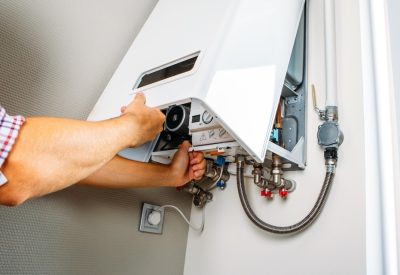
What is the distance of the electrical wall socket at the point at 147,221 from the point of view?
3.93ft

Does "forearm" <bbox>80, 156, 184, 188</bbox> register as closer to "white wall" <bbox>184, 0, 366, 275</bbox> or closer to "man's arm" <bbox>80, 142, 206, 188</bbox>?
"man's arm" <bbox>80, 142, 206, 188</bbox>

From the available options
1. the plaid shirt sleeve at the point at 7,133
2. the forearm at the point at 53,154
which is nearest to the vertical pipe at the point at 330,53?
the forearm at the point at 53,154

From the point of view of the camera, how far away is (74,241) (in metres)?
1.02

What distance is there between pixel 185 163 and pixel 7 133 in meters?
0.60

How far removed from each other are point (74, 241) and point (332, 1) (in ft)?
3.92

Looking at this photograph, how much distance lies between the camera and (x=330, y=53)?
1.01 m

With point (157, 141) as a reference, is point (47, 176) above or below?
below

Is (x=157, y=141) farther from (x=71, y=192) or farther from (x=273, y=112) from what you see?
(x=273, y=112)

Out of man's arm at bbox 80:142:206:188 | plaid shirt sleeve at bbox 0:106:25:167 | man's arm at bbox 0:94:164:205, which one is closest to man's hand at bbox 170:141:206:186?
man's arm at bbox 80:142:206:188

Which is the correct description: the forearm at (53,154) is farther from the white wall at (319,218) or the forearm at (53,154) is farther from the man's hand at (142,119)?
the white wall at (319,218)

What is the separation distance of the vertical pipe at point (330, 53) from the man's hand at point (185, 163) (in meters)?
0.45

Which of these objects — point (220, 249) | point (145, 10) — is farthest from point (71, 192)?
point (145, 10)

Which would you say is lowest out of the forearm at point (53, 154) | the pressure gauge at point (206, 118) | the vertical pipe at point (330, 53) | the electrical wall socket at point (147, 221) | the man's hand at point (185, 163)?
the electrical wall socket at point (147, 221)

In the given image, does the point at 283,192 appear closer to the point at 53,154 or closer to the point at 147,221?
the point at 147,221
